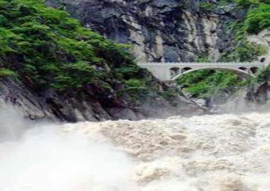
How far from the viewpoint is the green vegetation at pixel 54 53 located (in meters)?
28.4

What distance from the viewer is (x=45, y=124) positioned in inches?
969

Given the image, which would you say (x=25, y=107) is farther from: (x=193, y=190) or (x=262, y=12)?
(x=262, y=12)

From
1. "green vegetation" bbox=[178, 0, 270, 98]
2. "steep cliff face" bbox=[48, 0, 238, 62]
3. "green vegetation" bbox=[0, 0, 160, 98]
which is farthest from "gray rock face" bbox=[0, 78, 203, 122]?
"steep cliff face" bbox=[48, 0, 238, 62]

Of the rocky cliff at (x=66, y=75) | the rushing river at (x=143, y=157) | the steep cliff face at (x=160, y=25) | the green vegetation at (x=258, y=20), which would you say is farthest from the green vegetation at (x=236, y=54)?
the rushing river at (x=143, y=157)

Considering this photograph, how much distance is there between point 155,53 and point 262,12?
449 inches

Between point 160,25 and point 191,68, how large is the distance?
1095cm

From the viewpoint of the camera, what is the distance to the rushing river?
47.8 feet

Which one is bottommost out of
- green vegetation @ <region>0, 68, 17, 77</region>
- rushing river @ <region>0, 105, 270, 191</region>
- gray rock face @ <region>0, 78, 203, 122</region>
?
gray rock face @ <region>0, 78, 203, 122</region>

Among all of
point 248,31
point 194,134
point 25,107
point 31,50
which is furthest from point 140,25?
point 194,134

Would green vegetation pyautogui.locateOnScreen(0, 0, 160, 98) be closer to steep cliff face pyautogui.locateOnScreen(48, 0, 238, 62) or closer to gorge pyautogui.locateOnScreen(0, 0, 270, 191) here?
gorge pyautogui.locateOnScreen(0, 0, 270, 191)

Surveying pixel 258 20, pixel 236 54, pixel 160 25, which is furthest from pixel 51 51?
pixel 258 20

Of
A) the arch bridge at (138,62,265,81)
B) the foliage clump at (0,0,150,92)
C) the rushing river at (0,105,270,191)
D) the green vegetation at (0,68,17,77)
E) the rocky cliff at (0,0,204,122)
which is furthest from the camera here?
the arch bridge at (138,62,265,81)

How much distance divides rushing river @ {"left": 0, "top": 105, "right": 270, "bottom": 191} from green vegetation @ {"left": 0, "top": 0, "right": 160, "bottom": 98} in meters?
7.43

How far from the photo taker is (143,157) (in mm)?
16469
